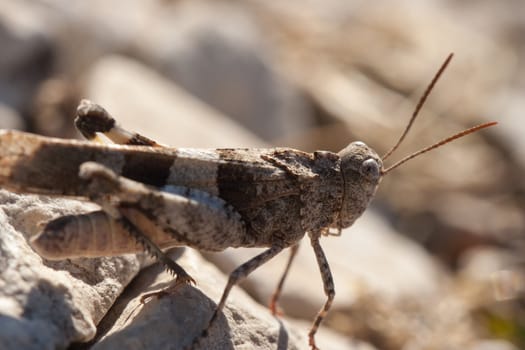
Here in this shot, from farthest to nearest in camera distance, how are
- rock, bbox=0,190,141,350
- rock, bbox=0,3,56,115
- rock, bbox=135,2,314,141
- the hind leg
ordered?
rock, bbox=135,2,314,141, rock, bbox=0,3,56,115, the hind leg, rock, bbox=0,190,141,350

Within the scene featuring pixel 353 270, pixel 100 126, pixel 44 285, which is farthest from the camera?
pixel 353 270

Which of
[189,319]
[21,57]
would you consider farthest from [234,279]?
[21,57]

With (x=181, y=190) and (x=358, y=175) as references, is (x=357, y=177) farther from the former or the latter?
(x=181, y=190)

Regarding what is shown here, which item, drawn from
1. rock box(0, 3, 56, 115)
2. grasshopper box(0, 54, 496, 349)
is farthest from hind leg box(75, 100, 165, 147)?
rock box(0, 3, 56, 115)

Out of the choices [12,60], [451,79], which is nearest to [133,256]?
[12,60]

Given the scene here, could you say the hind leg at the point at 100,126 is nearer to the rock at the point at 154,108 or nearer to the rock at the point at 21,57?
the rock at the point at 154,108

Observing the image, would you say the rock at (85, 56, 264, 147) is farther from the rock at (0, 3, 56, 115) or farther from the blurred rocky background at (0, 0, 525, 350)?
the rock at (0, 3, 56, 115)

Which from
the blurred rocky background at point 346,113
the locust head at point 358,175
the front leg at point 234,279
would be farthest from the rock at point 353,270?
the front leg at point 234,279
